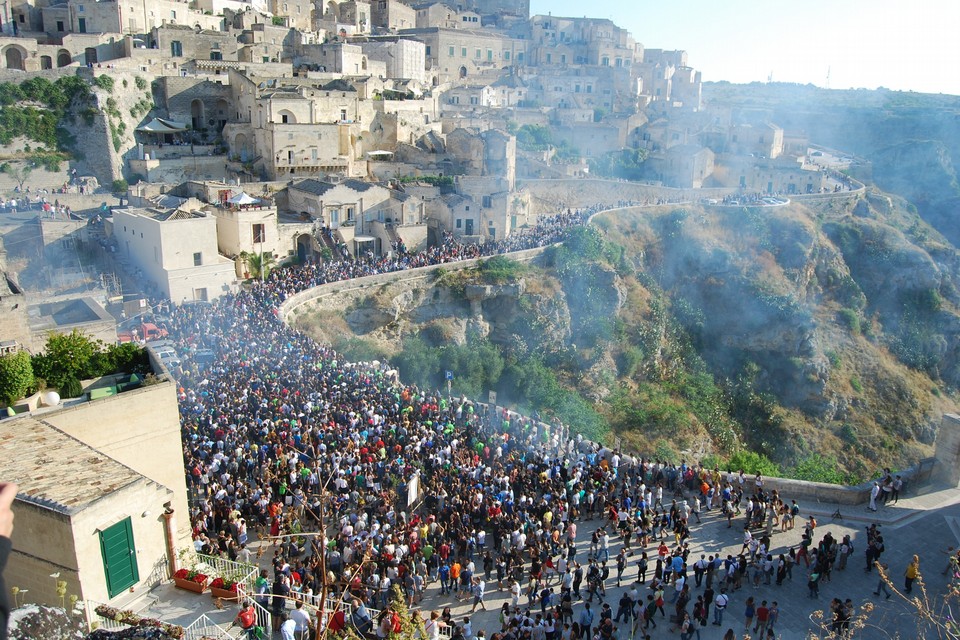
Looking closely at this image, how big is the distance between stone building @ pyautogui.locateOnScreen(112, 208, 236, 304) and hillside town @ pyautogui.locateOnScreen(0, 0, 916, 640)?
112mm

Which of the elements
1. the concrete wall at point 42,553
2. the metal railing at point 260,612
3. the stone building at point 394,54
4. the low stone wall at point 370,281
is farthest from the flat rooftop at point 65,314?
the stone building at point 394,54

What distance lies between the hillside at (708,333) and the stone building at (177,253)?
4.17 meters

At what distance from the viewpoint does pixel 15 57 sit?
132 ft

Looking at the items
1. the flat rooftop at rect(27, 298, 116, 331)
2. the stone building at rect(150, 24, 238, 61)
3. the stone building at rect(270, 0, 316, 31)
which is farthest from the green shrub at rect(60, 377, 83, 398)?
the stone building at rect(270, 0, 316, 31)

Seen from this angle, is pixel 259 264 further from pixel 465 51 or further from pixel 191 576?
pixel 465 51

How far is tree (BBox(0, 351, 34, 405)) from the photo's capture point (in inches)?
450

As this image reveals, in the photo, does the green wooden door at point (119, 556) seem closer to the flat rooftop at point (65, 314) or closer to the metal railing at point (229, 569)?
the metal railing at point (229, 569)

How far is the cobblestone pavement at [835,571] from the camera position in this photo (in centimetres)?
1232

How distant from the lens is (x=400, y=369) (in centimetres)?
3003

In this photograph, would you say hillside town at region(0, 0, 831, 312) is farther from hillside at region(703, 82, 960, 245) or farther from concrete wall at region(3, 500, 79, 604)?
concrete wall at region(3, 500, 79, 604)

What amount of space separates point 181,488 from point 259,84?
32.5 metres

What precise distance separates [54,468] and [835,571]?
1314 cm

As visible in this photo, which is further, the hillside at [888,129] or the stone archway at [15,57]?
Result: the hillside at [888,129]

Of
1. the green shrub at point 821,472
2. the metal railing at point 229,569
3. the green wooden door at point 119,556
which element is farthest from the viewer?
the green shrub at point 821,472
